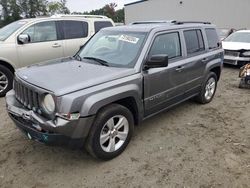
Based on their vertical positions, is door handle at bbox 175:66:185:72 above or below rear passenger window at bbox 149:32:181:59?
below

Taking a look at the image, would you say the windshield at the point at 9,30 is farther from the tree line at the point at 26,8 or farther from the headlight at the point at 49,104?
the tree line at the point at 26,8

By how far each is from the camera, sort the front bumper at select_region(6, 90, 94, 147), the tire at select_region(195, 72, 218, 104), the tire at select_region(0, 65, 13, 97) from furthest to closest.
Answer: the tire at select_region(0, 65, 13, 97)
the tire at select_region(195, 72, 218, 104)
the front bumper at select_region(6, 90, 94, 147)

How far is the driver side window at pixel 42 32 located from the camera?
701 cm

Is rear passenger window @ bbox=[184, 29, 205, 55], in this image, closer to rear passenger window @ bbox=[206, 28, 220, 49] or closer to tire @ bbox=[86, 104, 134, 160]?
rear passenger window @ bbox=[206, 28, 220, 49]

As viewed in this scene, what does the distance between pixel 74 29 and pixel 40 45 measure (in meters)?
1.24

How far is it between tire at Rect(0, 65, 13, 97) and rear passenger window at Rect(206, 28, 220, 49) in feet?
15.3

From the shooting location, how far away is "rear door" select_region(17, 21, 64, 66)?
6.83 metres

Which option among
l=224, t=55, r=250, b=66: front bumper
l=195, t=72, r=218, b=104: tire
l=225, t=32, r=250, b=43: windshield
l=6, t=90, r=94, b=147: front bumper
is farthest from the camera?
l=225, t=32, r=250, b=43: windshield

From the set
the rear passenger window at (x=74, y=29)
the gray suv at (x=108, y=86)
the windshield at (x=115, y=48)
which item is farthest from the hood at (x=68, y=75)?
the rear passenger window at (x=74, y=29)

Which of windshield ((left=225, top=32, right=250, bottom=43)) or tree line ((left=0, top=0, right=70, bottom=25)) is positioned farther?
tree line ((left=0, top=0, right=70, bottom=25))

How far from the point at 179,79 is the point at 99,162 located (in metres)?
2.05

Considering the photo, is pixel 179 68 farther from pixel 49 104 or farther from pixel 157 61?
pixel 49 104

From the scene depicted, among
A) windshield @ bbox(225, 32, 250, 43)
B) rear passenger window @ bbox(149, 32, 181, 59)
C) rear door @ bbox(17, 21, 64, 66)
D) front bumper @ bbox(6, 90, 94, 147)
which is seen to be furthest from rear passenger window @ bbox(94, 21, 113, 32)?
windshield @ bbox(225, 32, 250, 43)

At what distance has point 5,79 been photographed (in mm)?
6586
